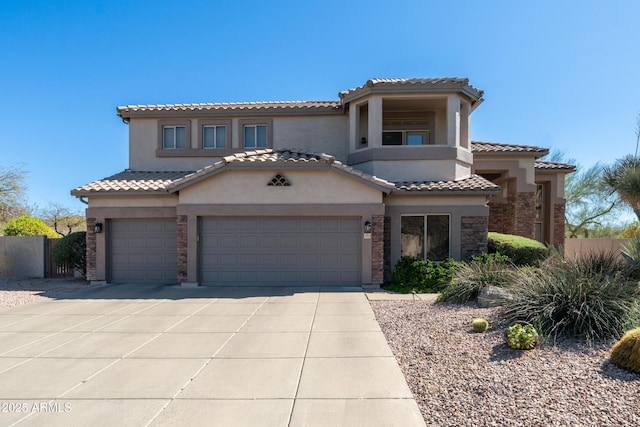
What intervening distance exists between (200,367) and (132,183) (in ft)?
30.7

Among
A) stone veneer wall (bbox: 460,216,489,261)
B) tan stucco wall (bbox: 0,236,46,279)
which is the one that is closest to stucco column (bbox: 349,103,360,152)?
stone veneer wall (bbox: 460,216,489,261)

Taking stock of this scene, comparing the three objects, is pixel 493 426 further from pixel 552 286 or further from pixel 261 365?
pixel 552 286

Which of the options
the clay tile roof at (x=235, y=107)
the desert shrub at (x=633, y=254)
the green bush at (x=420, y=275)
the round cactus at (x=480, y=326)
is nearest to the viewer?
the round cactus at (x=480, y=326)

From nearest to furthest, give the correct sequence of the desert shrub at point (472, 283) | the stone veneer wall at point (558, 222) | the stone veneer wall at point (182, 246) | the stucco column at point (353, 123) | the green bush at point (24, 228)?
the desert shrub at point (472, 283) → the stone veneer wall at point (182, 246) → the stucco column at point (353, 123) → the green bush at point (24, 228) → the stone veneer wall at point (558, 222)

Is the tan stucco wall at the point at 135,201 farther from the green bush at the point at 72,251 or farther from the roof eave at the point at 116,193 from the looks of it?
the green bush at the point at 72,251

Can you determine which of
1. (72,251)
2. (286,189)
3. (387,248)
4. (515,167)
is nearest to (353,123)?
(286,189)

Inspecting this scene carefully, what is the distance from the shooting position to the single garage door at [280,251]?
11.5 meters

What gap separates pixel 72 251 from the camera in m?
13.1

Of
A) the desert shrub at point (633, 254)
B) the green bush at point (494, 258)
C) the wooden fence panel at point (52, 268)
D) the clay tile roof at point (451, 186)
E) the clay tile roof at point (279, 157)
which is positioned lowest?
the wooden fence panel at point (52, 268)

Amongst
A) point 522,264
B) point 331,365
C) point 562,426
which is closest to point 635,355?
point 562,426

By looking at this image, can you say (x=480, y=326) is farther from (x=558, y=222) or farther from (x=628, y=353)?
(x=558, y=222)

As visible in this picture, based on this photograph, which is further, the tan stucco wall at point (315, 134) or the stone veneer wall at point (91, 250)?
the tan stucco wall at point (315, 134)

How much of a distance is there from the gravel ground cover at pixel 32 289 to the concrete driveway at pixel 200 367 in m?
1.39

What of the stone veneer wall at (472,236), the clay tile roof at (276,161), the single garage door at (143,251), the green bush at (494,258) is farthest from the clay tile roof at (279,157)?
the green bush at (494,258)
